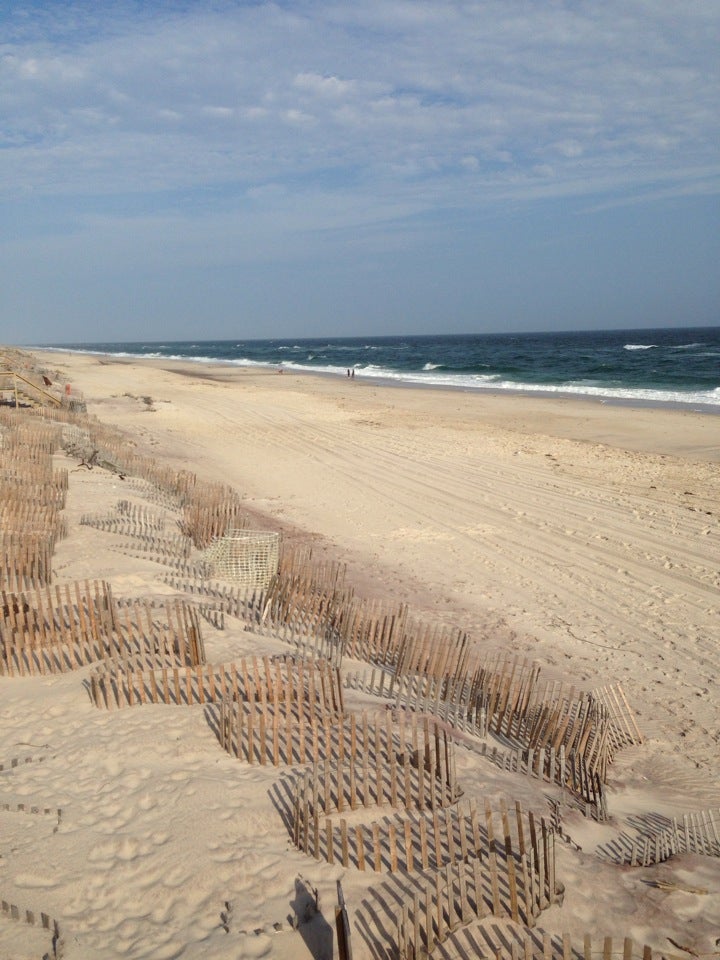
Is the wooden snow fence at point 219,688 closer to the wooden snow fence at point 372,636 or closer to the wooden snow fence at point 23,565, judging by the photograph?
the wooden snow fence at point 372,636

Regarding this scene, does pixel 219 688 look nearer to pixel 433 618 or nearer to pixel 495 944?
pixel 495 944

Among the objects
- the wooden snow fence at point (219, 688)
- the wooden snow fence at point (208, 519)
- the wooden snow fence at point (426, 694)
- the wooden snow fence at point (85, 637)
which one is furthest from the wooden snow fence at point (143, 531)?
the wooden snow fence at point (219, 688)

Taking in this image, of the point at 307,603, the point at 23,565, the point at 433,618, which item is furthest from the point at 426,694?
the point at 23,565

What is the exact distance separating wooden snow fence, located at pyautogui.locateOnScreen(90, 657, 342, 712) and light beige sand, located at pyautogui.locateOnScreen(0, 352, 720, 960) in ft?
0.50

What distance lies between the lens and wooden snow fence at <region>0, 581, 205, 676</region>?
18.6 feet

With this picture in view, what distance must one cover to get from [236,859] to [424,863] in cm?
90

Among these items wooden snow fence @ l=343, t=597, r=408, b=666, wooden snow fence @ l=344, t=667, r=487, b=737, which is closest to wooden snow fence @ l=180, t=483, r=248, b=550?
wooden snow fence @ l=343, t=597, r=408, b=666

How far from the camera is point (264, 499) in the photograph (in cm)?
1382

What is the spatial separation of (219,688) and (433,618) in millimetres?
3501

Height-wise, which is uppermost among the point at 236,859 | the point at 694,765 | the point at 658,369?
the point at 658,369

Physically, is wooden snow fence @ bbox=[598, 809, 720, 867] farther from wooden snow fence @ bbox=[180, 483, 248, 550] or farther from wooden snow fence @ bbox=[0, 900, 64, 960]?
wooden snow fence @ bbox=[180, 483, 248, 550]

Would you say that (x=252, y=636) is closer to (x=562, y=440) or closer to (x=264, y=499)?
(x=264, y=499)

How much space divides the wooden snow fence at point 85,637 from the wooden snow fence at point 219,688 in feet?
1.22

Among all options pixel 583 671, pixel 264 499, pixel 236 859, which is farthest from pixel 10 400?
pixel 236 859
